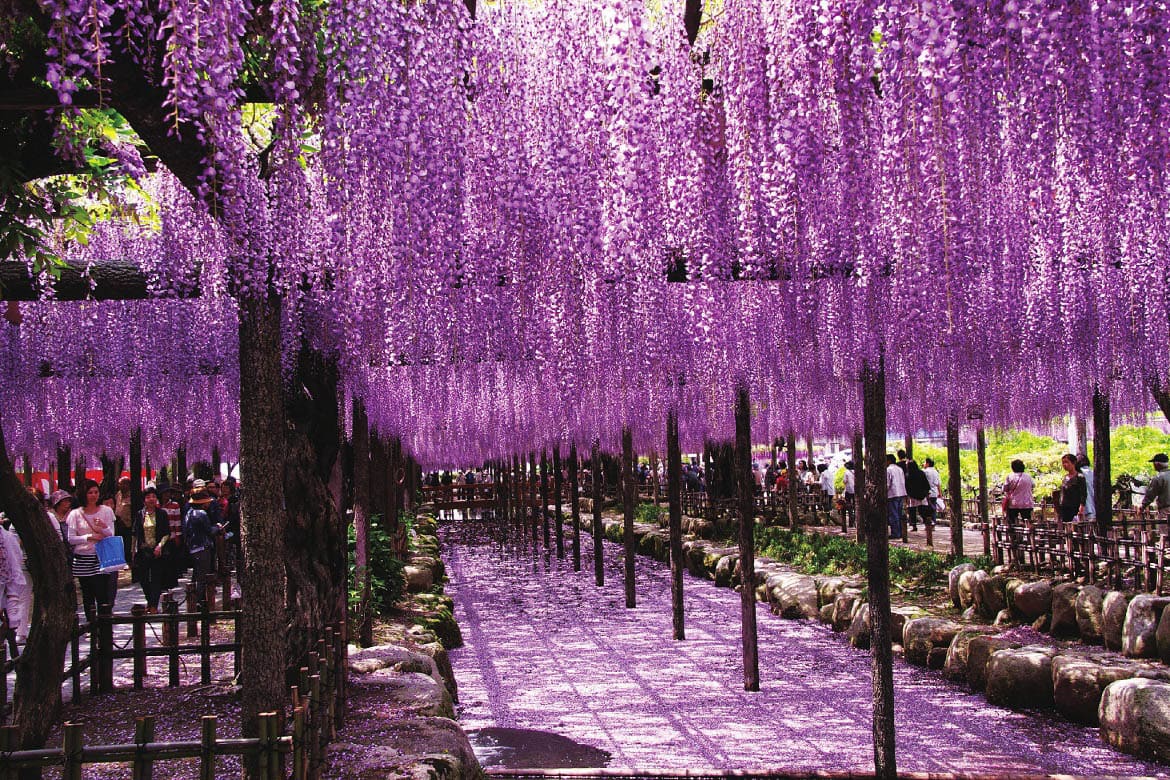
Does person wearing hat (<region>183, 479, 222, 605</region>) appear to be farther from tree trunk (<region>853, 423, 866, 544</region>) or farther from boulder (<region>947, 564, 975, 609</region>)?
boulder (<region>947, 564, 975, 609</region>)

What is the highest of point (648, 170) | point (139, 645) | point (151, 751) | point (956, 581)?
point (648, 170)

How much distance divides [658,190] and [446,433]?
13175mm

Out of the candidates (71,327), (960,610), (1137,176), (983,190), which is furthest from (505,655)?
(1137,176)

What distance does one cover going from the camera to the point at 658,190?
3.62 metres

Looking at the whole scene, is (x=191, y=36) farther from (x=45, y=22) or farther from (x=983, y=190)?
(x=983, y=190)

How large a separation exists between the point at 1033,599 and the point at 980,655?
1.00 m

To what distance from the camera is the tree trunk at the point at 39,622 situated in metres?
4.30

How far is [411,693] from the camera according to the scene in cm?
505

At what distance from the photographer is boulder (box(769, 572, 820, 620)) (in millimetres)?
10289

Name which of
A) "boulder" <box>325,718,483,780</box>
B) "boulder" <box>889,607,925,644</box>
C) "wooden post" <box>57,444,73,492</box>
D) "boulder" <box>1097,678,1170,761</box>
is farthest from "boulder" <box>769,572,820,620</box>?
"wooden post" <box>57,444,73,492</box>

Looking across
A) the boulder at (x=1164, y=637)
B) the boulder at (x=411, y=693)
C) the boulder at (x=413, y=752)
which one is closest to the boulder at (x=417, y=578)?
the boulder at (x=411, y=693)

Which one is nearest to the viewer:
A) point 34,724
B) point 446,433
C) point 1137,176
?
point 1137,176

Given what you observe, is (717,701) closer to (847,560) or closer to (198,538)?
(847,560)

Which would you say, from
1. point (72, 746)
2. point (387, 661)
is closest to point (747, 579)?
point (387, 661)
